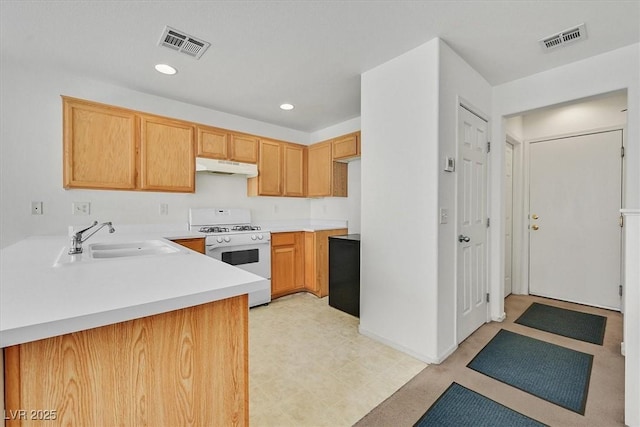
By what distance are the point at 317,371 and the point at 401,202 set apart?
1.42 m

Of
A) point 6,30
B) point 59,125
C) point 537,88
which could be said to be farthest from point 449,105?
point 59,125

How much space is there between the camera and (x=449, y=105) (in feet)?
7.21

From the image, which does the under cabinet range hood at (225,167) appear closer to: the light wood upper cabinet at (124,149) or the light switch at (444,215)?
the light wood upper cabinet at (124,149)

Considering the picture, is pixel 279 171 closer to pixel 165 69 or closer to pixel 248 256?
pixel 248 256

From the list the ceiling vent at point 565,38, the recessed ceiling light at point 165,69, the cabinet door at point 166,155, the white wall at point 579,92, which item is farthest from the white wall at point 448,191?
the cabinet door at point 166,155

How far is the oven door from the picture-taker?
10.2 ft

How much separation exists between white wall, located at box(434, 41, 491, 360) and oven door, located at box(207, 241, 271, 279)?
6.73 feet

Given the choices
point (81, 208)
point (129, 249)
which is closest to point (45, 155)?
point (81, 208)

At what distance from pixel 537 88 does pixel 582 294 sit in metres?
2.47

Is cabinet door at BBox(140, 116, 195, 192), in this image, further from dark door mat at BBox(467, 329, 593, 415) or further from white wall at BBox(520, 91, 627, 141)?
white wall at BBox(520, 91, 627, 141)

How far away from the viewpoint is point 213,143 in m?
3.46

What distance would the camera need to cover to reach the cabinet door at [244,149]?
363cm

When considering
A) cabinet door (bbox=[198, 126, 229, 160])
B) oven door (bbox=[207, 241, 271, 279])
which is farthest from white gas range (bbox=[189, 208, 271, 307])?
cabinet door (bbox=[198, 126, 229, 160])

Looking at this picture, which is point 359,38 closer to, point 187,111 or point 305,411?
point 187,111
